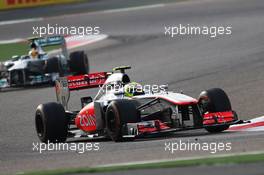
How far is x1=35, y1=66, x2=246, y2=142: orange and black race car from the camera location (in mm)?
12391

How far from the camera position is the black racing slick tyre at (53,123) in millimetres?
13125

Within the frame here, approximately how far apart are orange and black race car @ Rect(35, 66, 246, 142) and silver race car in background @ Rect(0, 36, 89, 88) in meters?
7.67

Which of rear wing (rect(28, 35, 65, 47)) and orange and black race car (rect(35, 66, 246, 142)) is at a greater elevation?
rear wing (rect(28, 35, 65, 47))

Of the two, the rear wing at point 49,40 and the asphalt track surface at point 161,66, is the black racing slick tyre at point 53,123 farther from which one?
the rear wing at point 49,40

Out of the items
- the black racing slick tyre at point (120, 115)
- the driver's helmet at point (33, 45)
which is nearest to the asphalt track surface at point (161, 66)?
the black racing slick tyre at point (120, 115)

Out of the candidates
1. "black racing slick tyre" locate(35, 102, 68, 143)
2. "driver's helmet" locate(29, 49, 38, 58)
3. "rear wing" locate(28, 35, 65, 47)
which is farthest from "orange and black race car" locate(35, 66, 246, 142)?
"driver's helmet" locate(29, 49, 38, 58)

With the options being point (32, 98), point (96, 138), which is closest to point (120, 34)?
point (32, 98)

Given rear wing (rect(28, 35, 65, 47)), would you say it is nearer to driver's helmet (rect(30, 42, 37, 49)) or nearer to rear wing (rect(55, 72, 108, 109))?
driver's helmet (rect(30, 42, 37, 49))

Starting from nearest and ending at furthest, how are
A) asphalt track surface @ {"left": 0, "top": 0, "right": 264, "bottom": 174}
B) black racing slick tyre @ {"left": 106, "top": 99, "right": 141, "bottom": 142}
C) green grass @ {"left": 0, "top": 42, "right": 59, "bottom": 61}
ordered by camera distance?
asphalt track surface @ {"left": 0, "top": 0, "right": 264, "bottom": 174}, black racing slick tyre @ {"left": 106, "top": 99, "right": 141, "bottom": 142}, green grass @ {"left": 0, "top": 42, "right": 59, "bottom": 61}

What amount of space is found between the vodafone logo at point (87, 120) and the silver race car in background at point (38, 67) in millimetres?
8014

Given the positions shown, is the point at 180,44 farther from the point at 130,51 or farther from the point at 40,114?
the point at 40,114

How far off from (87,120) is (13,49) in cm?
1496

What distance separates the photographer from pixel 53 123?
43.1 ft

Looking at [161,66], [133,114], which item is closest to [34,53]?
[161,66]
